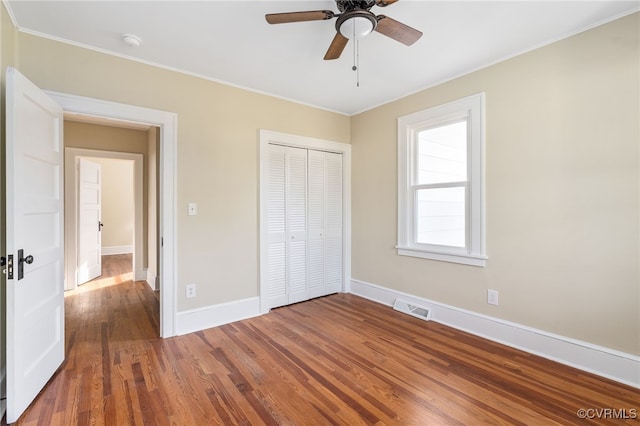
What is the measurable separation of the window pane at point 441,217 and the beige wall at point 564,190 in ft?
0.91

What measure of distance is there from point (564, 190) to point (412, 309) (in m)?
1.86

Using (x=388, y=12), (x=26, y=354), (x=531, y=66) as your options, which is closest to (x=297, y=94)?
(x=388, y=12)

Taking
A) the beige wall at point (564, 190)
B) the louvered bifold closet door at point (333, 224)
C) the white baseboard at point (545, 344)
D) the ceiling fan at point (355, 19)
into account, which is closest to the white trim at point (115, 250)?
the louvered bifold closet door at point (333, 224)

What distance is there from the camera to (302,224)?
3.84 meters

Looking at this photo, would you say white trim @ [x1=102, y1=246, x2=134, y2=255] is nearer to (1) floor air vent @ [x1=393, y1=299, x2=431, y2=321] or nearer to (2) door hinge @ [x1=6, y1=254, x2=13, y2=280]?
(2) door hinge @ [x1=6, y1=254, x2=13, y2=280]

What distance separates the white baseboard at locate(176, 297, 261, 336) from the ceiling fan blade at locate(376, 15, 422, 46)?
2.83 meters

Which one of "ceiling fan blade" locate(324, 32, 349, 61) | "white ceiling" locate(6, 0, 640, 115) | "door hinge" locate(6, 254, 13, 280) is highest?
"white ceiling" locate(6, 0, 640, 115)

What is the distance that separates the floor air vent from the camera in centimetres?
325

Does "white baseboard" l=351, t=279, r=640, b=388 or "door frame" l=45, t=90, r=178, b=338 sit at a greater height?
"door frame" l=45, t=90, r=178, b=338

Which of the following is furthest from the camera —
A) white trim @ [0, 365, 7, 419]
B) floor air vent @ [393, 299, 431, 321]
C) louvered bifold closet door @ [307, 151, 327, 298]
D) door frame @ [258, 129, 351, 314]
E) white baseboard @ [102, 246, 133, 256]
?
white baseboard @ [102, 246, 133, 256]

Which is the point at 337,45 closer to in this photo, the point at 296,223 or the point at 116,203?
the point at 296,223

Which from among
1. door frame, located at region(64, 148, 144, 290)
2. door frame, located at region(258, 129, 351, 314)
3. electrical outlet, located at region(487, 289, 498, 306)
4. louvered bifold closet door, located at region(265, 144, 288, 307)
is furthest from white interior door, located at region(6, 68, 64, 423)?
electrical outlet, located at region(487, 289, 498, 306)

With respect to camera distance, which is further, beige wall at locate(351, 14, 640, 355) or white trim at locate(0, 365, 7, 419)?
beige wall at locate(351, 14, 640, 355)

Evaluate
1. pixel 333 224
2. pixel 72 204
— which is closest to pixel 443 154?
pixel 333 224
